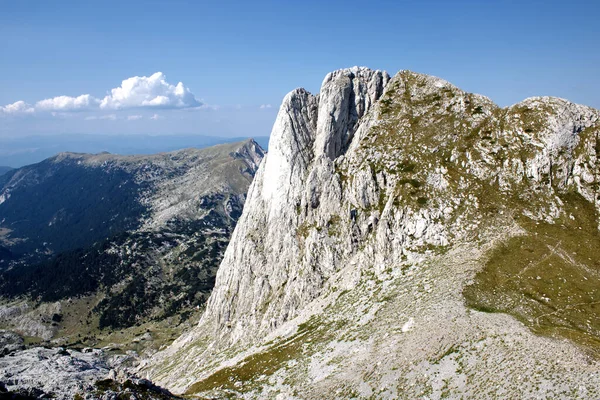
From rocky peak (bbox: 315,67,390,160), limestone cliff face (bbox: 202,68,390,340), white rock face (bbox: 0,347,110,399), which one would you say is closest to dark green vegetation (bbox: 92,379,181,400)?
limestone cliff face (bbox: 202,68,390,340)

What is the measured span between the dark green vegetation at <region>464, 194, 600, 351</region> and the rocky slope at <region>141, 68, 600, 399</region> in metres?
0.27

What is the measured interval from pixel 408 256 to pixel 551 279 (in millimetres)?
24013

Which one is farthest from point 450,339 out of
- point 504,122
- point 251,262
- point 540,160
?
point 251,262

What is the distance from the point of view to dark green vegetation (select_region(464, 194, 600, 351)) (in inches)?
1879

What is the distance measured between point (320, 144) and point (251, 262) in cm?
4117

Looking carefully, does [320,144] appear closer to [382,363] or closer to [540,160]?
[540,160]

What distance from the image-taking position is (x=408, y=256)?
73.0m

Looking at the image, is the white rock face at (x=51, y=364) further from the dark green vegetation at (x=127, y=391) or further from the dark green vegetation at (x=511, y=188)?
the dark green vegetation at (x=511, y=188)

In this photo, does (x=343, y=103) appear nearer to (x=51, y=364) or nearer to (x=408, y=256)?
(x=408, y=256)

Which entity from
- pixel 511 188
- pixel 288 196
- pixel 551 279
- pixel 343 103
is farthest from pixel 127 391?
pixel 343 103

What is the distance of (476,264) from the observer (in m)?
62.5

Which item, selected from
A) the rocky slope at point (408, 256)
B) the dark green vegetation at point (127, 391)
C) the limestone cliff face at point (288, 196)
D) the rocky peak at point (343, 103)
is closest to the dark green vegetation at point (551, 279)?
the rocky slope at point (408, 256)

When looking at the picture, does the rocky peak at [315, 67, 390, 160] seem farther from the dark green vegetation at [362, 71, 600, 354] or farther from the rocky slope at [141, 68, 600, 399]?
the dark green vegetation at [362, 71, 600, 354]

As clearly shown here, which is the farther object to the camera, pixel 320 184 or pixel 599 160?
pixel 320 184
